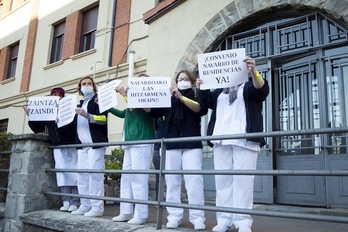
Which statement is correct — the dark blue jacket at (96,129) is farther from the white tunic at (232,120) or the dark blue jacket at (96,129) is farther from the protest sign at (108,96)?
the white tunic at (232,120)

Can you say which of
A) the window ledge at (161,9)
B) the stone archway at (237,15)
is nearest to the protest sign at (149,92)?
the stone archway at (237,15)

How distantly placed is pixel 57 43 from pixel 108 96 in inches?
396

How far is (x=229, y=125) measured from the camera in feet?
11.4

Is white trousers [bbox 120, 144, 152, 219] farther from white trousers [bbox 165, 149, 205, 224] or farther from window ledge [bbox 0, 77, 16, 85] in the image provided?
window ledge [bbox 0, 77, 16, 85]

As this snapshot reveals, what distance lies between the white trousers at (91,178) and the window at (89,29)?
7.83 meters

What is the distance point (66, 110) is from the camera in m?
4.63

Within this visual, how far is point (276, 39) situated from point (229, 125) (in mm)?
3445

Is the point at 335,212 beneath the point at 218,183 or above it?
beneath

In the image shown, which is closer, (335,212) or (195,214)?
(195,214)

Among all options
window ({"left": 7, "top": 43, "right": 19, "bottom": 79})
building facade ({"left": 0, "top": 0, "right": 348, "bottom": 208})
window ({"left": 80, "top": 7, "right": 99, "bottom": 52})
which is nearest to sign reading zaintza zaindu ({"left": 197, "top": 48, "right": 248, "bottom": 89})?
building facade ({"left": 0, "top": 0, "right": 348, "bottom": 208})

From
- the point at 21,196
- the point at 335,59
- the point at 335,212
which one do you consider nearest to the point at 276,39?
the point at 335,59

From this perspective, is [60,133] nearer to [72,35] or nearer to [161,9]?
[161,9]

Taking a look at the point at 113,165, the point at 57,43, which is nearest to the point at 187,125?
the point at 113,165

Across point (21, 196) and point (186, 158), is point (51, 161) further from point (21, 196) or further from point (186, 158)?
point (186, 158)
